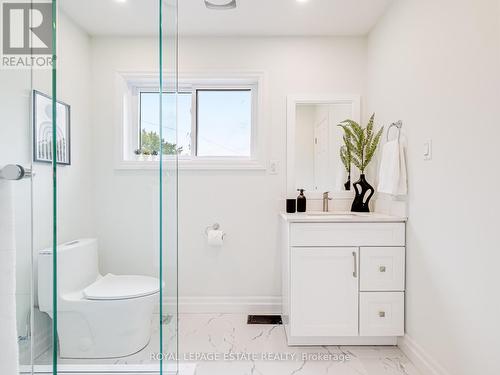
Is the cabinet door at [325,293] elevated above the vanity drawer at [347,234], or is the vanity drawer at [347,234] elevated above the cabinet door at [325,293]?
the vanity drawer at [347,234]

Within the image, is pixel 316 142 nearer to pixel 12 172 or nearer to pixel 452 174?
pixel 452 174

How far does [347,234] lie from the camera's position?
1969mm

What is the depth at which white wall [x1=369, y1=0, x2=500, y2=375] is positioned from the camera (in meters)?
1.27

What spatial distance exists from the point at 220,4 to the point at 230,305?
2.27m

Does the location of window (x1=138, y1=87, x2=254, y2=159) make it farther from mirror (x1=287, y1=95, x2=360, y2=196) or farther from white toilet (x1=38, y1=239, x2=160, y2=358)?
white toilet (x1=38, y1=239, x2=160, y2=358)

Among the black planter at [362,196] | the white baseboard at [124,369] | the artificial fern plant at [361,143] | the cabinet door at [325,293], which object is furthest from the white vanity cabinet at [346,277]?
the white baseboard at [124,369]

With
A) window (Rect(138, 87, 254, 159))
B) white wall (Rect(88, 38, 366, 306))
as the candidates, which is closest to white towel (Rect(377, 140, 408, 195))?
white wall (Rect(88, 38, 366, 306))

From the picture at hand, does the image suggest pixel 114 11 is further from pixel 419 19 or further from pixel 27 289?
pixel 419 19

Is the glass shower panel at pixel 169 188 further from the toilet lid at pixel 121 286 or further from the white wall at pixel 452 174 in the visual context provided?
the white wall at pixel 452 174

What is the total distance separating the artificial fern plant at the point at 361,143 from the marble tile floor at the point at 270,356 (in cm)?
129


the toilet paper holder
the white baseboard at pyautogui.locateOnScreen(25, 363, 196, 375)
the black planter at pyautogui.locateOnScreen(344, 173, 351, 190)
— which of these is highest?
the black planter at pyautogui.locateOnScreen(344, 173, 351, 190)

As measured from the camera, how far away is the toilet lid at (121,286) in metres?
1.24

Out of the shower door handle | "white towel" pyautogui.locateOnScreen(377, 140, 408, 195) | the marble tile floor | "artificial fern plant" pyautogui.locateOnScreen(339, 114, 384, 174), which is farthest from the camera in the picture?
"artificial fern plant" pyautogui.locateOnScreen(339, 114, 384, 174)

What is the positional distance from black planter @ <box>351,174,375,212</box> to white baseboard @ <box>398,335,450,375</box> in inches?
36.0
